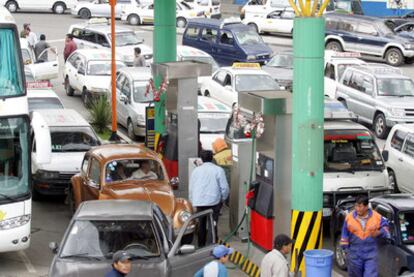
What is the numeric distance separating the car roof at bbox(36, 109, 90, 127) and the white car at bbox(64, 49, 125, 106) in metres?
6.93

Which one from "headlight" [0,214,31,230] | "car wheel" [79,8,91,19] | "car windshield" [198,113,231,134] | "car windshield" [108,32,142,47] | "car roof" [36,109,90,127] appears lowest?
"headlight" [0,214,31,230]

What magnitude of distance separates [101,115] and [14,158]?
11.3 m

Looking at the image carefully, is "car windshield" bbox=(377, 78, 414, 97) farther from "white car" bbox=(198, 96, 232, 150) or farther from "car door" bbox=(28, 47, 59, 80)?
"car door" bbox=(28, 47, 59, 80)

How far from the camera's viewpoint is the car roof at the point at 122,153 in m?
17.5

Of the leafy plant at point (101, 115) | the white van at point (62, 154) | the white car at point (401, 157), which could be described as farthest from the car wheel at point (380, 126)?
the white van at point (62, 154)

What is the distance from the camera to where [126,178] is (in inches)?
685

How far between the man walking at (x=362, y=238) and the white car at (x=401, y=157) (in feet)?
23.3

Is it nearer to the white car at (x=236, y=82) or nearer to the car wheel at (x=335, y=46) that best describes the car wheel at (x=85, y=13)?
the car wheel at (x=335, y=46)

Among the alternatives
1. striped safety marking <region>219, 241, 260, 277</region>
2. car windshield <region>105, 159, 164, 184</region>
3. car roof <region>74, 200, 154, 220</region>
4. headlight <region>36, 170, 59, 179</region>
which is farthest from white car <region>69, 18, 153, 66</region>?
car roof <region>74, 200, 154, 220</region>

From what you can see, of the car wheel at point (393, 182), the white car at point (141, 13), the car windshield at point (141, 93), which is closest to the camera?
the car wheel at point (393, 182)

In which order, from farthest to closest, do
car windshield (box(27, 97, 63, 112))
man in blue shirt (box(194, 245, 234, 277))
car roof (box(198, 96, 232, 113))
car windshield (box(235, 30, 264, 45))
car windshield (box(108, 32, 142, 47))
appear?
car windshield (box(108, 32, 142, 47)) < car windshield (box(235, 30, 264, 45)) < car windshield (box(27, 97, 63, 112)) < car roof (box(198, 96, 232, 113)) < man in blue shirt (box(194, 245, 234, 277))

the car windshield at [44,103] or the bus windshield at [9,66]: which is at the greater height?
the bus windshield at [9,66]

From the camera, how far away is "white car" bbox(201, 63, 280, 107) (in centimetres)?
2867

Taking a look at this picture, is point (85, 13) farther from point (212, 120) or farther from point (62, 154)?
point (62, 154)
